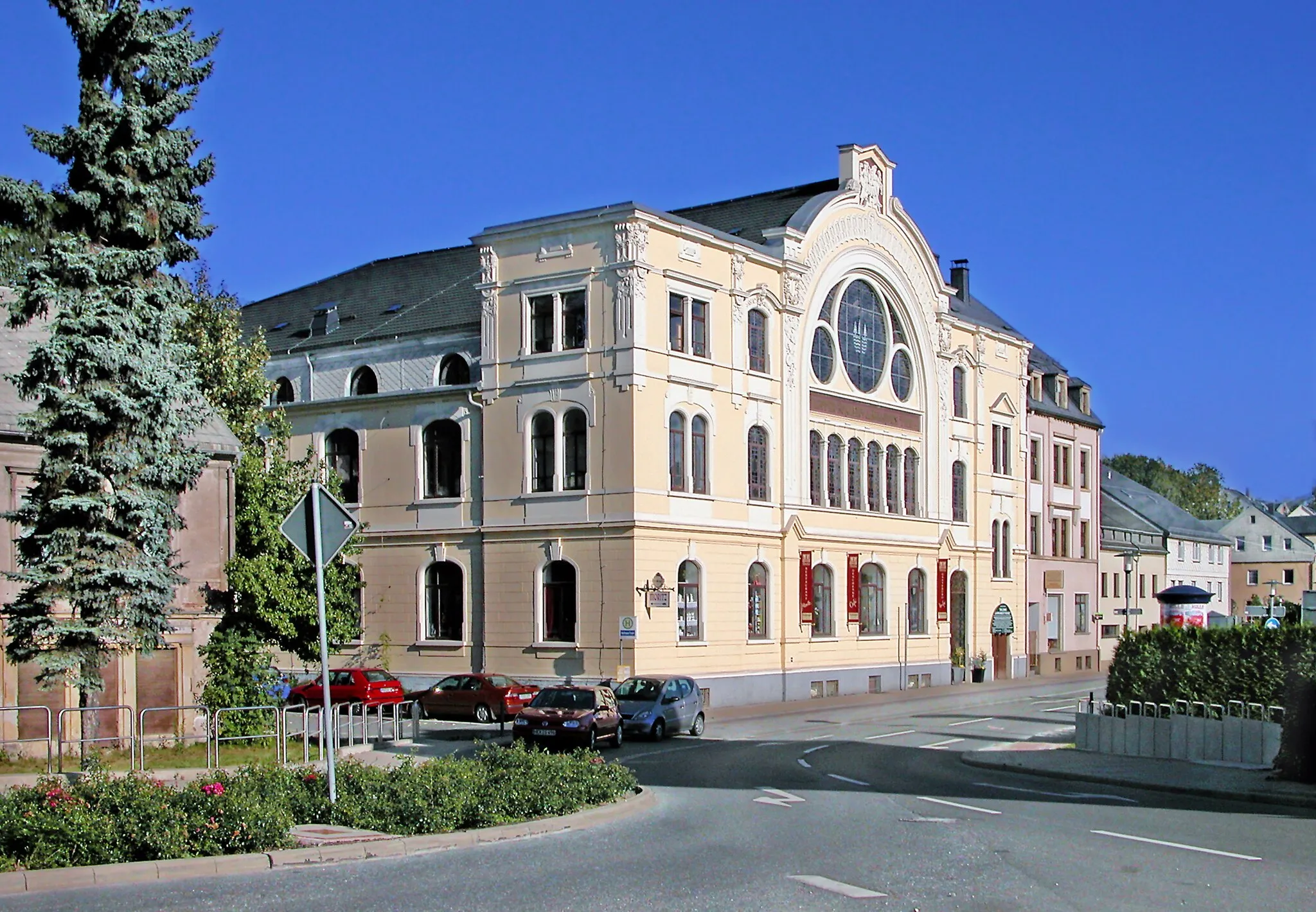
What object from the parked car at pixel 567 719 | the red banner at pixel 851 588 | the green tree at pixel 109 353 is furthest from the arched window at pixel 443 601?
the green tree at pixel 109 353

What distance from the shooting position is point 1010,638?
62281 millimetres

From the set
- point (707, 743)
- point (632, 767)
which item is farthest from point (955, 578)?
point (632, 767)

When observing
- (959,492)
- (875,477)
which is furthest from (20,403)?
(959,492)

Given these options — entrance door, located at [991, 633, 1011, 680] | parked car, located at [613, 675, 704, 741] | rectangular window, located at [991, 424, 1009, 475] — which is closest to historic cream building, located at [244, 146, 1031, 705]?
parked car, located at [613, 675, 704, 741]

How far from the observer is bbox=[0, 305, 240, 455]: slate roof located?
28.0m

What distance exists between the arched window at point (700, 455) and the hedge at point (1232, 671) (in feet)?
51.6

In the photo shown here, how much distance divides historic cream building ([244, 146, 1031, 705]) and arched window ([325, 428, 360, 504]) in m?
0.09

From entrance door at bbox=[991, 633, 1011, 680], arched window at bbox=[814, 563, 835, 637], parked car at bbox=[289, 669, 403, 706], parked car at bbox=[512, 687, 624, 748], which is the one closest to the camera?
parked car at bbox=[512, 687, 624, 748]

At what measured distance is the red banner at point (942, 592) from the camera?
5531 centimetres

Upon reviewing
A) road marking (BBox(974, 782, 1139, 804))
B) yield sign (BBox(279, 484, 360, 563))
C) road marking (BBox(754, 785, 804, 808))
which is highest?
yield sign (BBox(279, 484, 360, 563))

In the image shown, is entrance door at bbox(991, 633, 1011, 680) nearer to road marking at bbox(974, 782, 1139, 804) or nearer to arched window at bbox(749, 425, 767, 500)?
arched window at bbox(749, 425, 767, 500)

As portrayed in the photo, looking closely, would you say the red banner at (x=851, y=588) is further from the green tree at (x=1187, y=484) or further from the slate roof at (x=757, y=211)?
the green tree at (x=1187, y=484)

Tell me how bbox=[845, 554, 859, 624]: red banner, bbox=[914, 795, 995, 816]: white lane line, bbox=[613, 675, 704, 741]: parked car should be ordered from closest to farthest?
bbox=[914, 795, 995, 816]: white lane line → bbox=[613, 675, 704, 741]: parked car → bbox=[845, 554, 859, 624]: red banner

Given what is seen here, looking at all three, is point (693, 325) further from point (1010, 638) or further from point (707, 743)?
point (1010, 638)
